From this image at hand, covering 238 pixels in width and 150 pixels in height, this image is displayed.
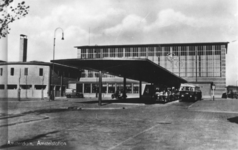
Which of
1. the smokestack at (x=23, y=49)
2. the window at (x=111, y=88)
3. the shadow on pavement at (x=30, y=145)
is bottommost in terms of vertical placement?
the shadow on pavement at (x=30, y=145)

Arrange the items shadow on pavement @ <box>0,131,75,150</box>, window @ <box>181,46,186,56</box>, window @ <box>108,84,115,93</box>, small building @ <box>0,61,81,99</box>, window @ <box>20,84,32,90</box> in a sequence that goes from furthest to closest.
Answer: window @ <box>181,46,186,56</box> < window @ <box>108,84,115,93</box> < window @ <box>20,84,32,90</box> < small building @ <box>0,61,81,99</box> < shadow on pavement @ <box>0,131,75,150</box>

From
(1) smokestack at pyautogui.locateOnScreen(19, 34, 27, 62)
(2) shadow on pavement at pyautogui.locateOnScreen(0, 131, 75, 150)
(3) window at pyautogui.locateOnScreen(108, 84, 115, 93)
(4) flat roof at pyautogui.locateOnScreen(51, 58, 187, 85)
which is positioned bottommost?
(2) shadow on pavement at pyautogui.locateOnScreen(0, 131, 75, 150)

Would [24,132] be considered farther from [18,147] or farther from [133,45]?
[133,45]

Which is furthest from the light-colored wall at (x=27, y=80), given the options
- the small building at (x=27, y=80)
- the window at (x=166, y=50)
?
the window at (x=166, y=50)

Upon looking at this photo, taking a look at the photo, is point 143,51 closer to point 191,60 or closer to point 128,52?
point 128,52

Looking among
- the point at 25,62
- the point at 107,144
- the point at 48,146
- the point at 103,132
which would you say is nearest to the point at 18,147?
the point at 48,146

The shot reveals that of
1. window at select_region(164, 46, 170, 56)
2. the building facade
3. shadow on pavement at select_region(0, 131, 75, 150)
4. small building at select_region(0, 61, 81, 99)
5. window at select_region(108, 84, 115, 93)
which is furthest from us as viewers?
window at select_region(164, 46, 170, 56)

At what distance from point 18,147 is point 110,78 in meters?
68.5

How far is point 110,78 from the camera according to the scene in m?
75.7

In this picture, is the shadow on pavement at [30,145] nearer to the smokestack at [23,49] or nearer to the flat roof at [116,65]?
the flat roof at [116,65]

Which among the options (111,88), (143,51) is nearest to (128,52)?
(143,51)

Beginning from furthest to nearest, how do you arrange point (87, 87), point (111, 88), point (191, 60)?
point (191, 60), point (87, 87), point (111, 88)

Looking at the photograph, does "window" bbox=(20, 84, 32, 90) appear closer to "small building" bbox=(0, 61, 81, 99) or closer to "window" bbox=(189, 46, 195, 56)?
"small building" bbox=(0, 61, 81, 99)

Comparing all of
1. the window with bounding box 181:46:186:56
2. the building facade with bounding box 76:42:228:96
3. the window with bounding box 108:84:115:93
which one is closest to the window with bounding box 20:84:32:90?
the window with bounding box 108:84:115:93
